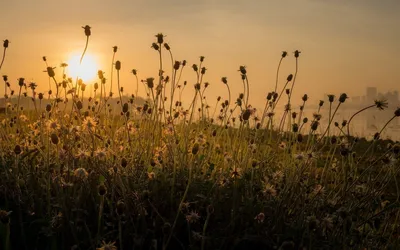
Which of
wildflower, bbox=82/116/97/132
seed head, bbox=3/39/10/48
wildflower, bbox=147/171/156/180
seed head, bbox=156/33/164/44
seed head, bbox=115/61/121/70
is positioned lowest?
wildflower, bbox=147/171/156/180

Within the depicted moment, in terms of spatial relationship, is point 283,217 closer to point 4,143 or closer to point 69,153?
point 69,153

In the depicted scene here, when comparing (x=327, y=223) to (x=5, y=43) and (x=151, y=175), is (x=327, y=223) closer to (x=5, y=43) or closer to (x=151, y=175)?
(x=151, y=175)

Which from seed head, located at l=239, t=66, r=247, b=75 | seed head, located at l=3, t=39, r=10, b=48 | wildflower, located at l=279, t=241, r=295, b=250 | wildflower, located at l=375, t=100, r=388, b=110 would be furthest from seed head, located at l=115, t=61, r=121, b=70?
wildflower, located at l=279, t=241, r=295, b=250

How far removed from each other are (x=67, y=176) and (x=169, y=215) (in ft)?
3.17

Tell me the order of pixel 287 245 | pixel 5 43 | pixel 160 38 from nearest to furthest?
pixel 287 245, pixel 160 38, pixel 5 43

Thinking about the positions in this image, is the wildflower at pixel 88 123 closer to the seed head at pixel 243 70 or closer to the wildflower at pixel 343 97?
the seed head at pixel 243 70

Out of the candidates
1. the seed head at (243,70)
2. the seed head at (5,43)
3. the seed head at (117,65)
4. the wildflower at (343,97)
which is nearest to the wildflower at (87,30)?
the seed head at (117,65)

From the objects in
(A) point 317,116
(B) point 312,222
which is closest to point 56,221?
(B) point 312,222

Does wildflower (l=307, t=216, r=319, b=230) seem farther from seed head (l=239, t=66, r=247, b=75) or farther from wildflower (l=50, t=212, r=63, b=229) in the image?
seed head (l=239, t=66, r=247, b=75)

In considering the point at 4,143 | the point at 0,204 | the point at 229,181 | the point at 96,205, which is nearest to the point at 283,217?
the point at 229,181

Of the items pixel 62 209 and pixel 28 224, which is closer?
pixel 62 209

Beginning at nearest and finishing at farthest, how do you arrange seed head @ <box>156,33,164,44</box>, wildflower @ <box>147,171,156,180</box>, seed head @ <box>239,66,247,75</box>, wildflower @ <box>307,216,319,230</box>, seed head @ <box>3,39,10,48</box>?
wildflower @ <box>307,216,319,230</box> → wildflower @ <box>147,171,156,180</box> → seed head @ <box>156,33,164,44</box> → seed head @ <box>3,39,10,48</box> → seed head @ <box>239,66,247,75</box>

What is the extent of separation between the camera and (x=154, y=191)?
4070 mm

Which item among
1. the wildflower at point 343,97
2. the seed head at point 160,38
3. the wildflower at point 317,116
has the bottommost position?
the wildflower at point 317,116
